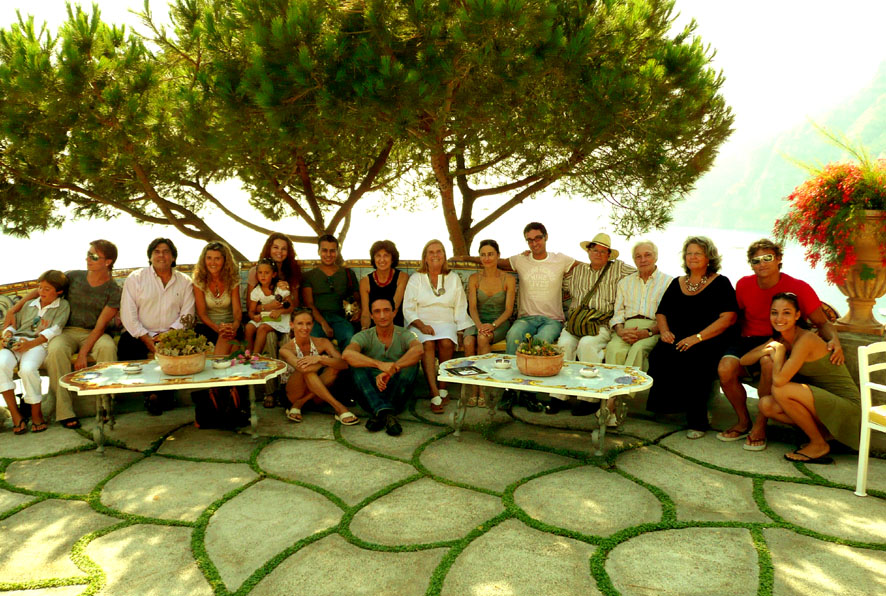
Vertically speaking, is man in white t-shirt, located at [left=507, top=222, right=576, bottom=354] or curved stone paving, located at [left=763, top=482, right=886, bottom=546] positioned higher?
man in white t-shirt, located at [left=507, top=222, right=576, bottom=354]

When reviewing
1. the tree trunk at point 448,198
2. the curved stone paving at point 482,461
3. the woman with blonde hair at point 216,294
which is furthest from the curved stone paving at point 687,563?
the tree trunk at point 448,198

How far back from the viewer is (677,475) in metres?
3.27

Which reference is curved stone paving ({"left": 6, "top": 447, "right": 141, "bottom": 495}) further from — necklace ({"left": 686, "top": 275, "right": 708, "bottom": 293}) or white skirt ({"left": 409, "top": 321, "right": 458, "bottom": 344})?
necklace ({"left": 686, "top": 275, "right": 708, "bottom": 293})

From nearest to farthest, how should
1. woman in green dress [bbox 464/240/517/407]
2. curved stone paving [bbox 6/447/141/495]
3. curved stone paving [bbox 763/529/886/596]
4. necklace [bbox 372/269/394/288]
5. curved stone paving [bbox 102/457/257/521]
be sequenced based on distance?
curved stone paving [bbox 763/529/886/596] < curved stone paving [bbox 102/457/257/521] < curved stone paving [bbox 6/447/141/495] < woman in green dress [bbox 464/240/517/407] < necklace [bbox 372/269/394/288]

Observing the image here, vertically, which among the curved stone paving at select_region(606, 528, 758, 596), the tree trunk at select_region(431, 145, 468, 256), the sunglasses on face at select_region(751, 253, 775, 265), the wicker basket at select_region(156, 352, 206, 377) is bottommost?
the curved stone paving at select_region(606, 528, 758, 596)

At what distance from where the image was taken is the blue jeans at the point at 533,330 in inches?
182

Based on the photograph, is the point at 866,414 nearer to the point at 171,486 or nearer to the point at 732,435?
the point at 732,435

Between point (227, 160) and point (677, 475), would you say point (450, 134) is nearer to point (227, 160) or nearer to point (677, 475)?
point (227, 160)

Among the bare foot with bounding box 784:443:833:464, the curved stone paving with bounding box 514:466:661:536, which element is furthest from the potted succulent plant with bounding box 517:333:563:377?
the bare foot with bounding box 784:443:833:464

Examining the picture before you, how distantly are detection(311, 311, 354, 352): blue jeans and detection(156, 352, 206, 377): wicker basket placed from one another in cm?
111

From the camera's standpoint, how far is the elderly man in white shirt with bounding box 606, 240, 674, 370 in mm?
4285

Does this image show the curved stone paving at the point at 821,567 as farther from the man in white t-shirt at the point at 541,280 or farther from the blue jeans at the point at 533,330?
the man in white t-shirt at the point at 541,280

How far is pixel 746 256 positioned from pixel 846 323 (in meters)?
0.82

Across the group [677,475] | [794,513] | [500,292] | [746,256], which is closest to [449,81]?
[500,292]
